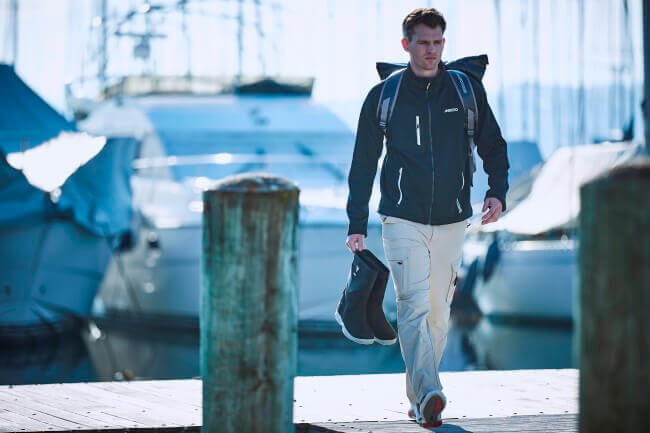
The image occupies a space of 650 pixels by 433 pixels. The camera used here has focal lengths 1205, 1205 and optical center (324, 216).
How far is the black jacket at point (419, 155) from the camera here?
4.95 m

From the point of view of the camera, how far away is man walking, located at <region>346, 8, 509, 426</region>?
493 cm

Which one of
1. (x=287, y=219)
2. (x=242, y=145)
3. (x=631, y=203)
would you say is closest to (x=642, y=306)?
(x=631, y=203)

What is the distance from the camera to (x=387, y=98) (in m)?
5.01

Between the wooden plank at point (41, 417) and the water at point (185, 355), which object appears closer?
the wooden plank at point (41, 417)

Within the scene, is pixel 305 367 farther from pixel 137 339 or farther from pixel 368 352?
pixel 137 339

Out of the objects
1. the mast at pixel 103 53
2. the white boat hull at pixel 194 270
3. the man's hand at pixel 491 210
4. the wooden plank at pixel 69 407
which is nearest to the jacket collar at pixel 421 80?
the man's hand at pixel 491 210

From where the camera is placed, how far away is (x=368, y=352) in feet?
55.6

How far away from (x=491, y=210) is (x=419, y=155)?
1.35 feet

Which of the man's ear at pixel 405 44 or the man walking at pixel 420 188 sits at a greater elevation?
the man's ear at pixel 405 44

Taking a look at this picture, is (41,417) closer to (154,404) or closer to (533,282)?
(154,404)

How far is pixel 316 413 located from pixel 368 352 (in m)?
11.8

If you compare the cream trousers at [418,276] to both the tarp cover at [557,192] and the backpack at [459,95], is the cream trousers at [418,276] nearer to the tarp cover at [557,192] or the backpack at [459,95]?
the backpack at [459,95]

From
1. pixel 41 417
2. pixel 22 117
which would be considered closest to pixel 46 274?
pixel 22 117

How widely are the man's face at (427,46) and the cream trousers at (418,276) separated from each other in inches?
25.8
